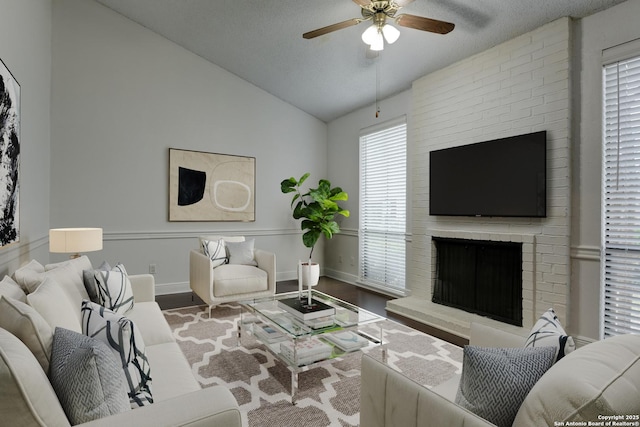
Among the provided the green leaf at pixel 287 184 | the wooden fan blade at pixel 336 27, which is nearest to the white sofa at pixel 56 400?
the wooden fan blade at pixel 336 27

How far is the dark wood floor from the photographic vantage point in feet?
11.0

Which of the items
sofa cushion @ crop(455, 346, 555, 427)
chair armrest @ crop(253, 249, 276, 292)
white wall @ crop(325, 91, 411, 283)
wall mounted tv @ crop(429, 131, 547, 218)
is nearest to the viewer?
sofa cushion @ crop(455, 346, 555, 427)

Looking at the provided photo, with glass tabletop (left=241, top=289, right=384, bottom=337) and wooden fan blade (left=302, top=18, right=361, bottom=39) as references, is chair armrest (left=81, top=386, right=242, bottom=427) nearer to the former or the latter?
glass tabletop (left=241, top=289, right=384, bottom=337)

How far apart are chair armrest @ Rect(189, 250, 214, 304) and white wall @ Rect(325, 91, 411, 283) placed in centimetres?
256

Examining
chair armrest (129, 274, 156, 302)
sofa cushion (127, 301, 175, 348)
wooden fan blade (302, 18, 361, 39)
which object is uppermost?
wooden fan blade (302, 18, 361, 39)

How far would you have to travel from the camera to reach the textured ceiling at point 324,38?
9.79ft

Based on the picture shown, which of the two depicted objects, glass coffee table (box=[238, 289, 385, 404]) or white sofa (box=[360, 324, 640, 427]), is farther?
glass coffee table (box=[238, 289, 385, 404])

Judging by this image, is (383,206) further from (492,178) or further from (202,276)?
(202,276)

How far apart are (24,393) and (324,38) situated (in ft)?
12.6

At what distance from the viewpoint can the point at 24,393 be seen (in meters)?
0.86

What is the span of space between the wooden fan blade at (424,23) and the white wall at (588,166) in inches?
55.3

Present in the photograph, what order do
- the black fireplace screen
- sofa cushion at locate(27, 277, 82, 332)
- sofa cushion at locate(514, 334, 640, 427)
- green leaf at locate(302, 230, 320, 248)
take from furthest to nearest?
green leaf at locate(302, 230, 320, 248), the black fireplace screen, sofa cushion at locate(27, 277, 82, 332), sofa cushion at locate(514, 334, 640, 427)

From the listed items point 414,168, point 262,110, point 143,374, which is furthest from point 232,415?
point 262,110

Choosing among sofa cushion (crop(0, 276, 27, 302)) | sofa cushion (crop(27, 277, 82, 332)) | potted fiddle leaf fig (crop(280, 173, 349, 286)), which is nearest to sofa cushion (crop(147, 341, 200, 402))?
sofa cushion (crop(27, 277, 82, 332))
